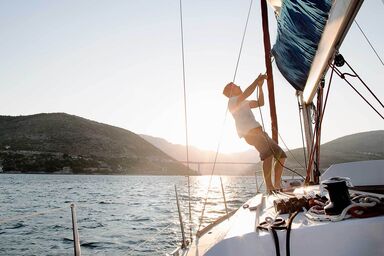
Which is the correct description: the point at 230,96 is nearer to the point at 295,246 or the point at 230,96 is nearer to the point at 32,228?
the point at 295,246

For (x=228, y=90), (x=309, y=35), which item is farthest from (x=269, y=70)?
(x=309, y=35)

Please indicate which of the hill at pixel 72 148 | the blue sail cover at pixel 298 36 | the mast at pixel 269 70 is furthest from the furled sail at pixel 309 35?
the hill at pixel 72 148

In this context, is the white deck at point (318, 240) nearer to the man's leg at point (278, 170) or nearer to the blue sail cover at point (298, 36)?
the blue sail cover at point (298, 36)

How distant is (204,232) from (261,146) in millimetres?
1507

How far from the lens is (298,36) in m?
3.48

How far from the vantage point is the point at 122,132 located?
14600 cm

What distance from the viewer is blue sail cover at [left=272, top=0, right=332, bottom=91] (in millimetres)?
2768

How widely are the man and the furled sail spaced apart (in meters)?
0.55

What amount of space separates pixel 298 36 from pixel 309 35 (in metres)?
0.26

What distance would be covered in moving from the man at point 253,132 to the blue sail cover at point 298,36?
531 millimetres

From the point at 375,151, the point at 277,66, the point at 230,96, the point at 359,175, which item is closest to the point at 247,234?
the point at 359,175

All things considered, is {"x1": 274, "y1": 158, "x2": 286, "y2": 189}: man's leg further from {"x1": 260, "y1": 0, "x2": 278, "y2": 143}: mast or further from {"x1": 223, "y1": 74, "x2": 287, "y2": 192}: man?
{"x1": 260, "y1": 0, "x2": 278, "y2": 143}: mast

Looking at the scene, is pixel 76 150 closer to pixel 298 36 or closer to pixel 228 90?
pixel 228 90

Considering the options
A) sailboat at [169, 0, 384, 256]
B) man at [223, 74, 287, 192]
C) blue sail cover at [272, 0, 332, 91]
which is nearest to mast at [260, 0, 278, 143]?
blue sail cover at [272, 0, 332, 91]
